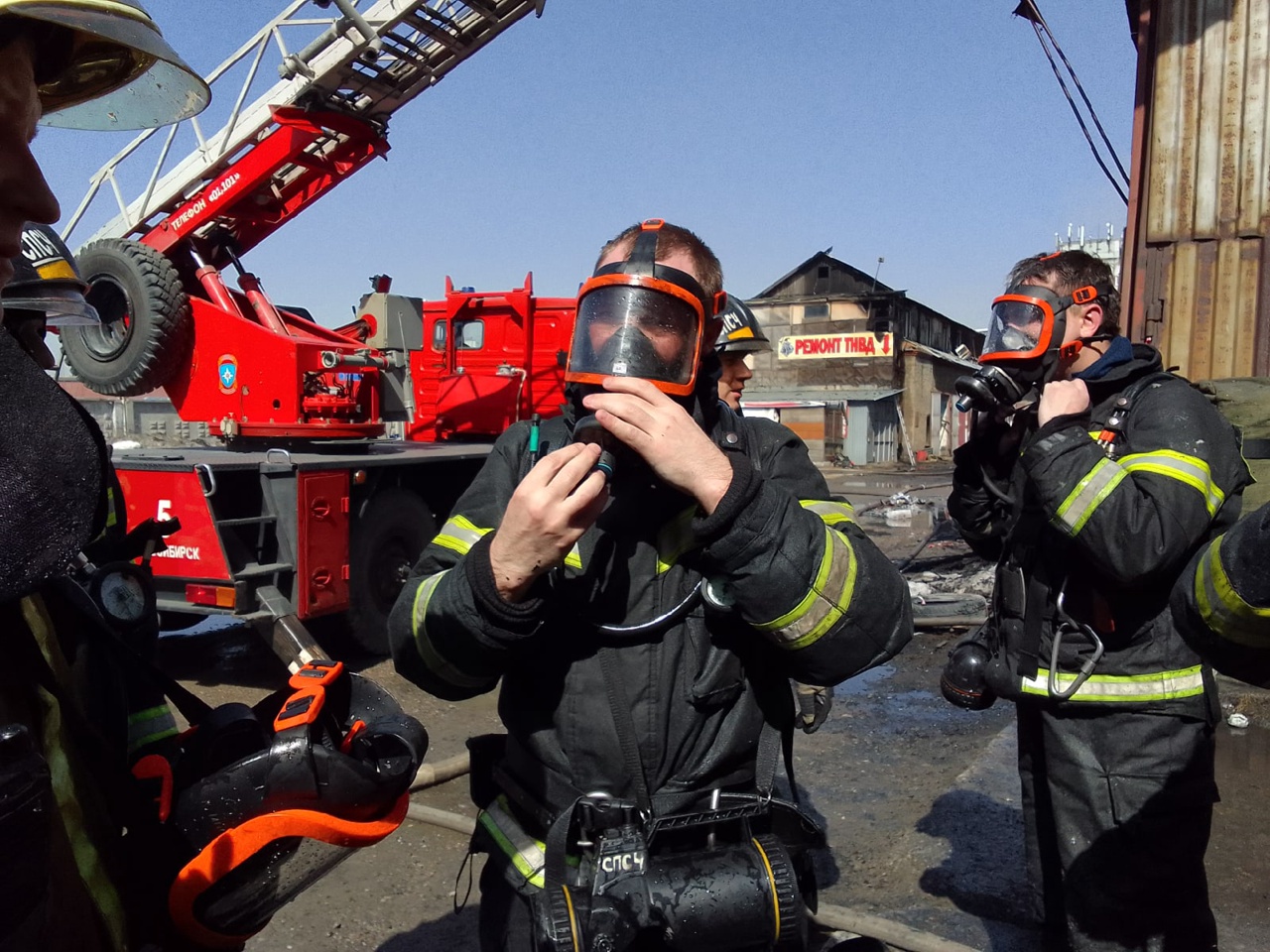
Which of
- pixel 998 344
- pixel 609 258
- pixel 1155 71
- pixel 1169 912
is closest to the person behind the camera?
pixel 609 258

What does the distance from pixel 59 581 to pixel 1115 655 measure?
243 centimetres

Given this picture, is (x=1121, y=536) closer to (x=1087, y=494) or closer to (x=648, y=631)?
(x=1087, y=494)

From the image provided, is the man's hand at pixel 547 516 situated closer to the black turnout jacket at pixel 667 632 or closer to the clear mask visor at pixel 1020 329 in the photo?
the black turnout jacket at pixel 667 632

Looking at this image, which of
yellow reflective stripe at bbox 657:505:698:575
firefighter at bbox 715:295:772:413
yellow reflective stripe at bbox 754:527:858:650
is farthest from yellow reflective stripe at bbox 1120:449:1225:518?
firefighter at bbox 715:295:772:413

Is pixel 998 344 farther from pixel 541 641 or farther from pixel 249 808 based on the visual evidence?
pixel 249 808

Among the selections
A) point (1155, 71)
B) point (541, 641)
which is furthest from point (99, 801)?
point (1155, 71)

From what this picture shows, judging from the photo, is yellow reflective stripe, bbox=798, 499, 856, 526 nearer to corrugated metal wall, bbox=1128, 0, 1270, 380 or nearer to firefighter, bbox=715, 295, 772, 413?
firefighter, bbox=715, 295, 772, 413

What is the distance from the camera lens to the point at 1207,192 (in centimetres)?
610

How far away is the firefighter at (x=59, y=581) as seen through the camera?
0.88 m

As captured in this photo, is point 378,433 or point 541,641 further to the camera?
point 378,433

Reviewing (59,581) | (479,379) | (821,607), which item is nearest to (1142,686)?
(821,607)

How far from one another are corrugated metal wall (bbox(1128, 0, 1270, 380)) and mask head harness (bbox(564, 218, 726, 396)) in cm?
566

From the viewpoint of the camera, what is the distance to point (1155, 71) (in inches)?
246

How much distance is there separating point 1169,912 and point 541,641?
71.6 inches
